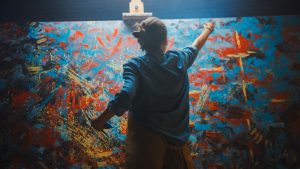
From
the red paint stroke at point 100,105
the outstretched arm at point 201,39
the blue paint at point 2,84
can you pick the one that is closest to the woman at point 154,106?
the outstretched arm at point 201,39

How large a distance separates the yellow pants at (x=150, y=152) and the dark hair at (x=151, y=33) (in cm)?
41

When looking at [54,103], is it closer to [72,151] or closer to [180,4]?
[72,151]

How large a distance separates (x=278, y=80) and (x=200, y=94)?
65 cm

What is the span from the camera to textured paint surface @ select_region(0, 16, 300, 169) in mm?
2326

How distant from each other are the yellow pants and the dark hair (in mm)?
405

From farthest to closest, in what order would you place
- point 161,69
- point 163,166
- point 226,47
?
point 226,47 < point 161,69 < point 163,166

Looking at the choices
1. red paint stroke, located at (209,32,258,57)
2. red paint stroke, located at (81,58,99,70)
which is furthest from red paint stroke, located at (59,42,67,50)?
red paint stroke, located at (209,32,258,57)

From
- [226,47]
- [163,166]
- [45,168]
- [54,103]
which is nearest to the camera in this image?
[163,166]

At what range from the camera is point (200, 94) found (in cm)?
249

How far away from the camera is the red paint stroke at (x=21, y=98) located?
2422mm

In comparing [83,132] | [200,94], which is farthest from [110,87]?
[200,94]

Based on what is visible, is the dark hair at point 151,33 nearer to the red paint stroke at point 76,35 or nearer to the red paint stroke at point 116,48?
the red paint stroke at point 116,48

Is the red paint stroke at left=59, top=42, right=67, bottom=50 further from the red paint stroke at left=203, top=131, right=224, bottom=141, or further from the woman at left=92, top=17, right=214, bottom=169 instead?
the red paint stroke at left=203, top=131, right=224, bottom=141

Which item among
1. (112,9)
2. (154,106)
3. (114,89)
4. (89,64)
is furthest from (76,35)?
(154,106)
